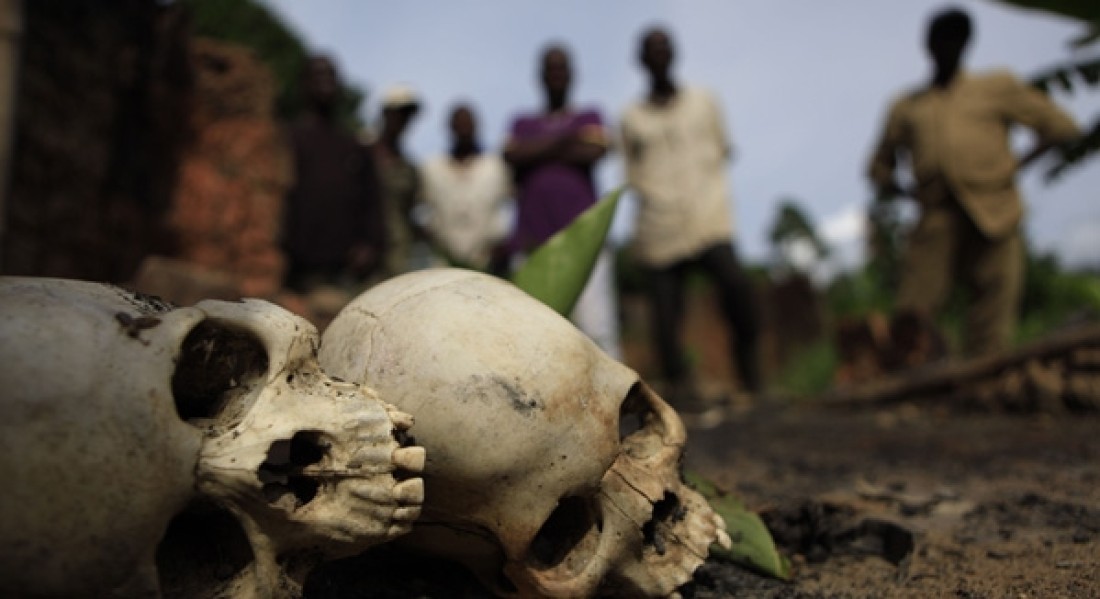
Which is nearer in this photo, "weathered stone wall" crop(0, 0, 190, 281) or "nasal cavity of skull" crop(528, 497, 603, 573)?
"nasal cavity of skull" crop(528, 497, 603, 573)

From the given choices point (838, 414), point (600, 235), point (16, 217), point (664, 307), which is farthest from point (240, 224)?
point (600, 235)

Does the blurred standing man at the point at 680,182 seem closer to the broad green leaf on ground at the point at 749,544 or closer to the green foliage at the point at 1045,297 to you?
the broad green leaf on ground at the point at 749,544

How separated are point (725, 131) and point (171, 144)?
364cm

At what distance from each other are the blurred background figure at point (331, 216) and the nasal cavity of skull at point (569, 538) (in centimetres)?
316

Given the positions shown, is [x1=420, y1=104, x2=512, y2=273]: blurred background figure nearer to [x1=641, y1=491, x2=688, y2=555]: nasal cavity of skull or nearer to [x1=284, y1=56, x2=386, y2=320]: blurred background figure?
[x1=284, y1=56, x2=386, y2=320]: blurred background figure

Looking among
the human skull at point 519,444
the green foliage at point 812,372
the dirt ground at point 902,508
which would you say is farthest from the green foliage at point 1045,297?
the human skull at point 519,444

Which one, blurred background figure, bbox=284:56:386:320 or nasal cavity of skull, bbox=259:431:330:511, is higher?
nasal cavity of skull, bbox=259:431:330:511

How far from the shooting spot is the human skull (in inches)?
54.9

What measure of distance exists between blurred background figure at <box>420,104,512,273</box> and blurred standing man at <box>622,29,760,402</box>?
0.83 metres

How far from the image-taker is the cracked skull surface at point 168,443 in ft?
3.50

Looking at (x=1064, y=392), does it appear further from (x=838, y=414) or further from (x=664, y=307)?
(x=664, y=307)

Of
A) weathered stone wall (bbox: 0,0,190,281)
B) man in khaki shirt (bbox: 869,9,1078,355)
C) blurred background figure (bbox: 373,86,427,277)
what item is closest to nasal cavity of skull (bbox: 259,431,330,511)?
weathered stone wall (bbox: 0,0,190,281)

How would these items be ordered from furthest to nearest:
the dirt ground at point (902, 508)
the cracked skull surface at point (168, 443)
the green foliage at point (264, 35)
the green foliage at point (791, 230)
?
the green foliage at point (791, 230) → the green foliage at point (264, 35) → the dirt ground at point (902, 508) → the cracked skull surface at point (168, 443)

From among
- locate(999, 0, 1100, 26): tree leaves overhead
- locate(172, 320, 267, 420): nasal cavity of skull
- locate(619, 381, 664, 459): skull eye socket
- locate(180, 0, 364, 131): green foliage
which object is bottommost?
locate(619, 381, 664, 459): skull eye socket
